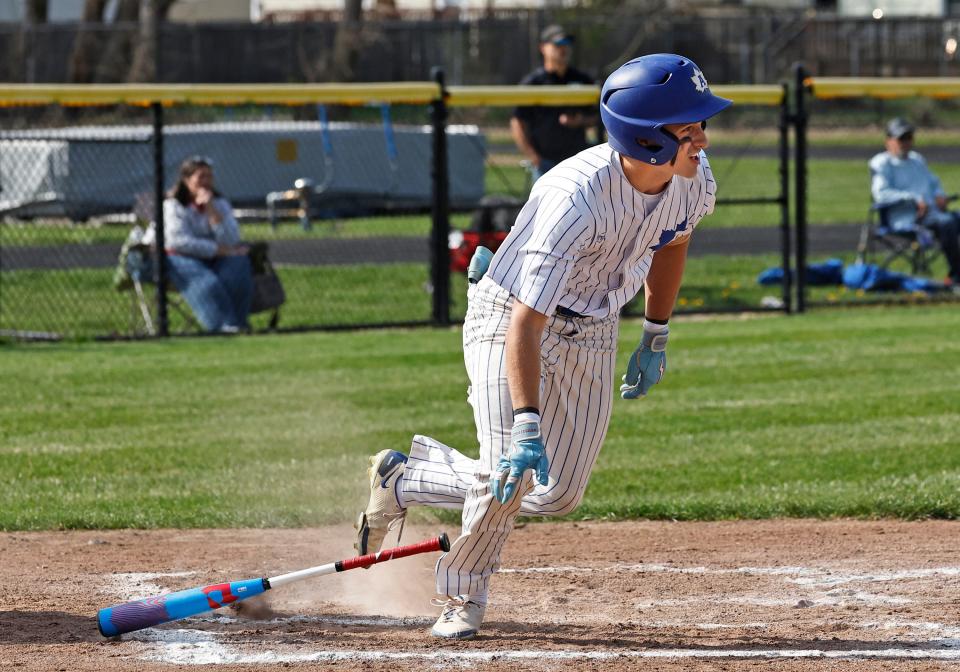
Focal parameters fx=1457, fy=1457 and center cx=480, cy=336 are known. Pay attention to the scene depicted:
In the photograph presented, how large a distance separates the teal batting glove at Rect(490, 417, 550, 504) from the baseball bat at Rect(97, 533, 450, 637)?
19.5 inches

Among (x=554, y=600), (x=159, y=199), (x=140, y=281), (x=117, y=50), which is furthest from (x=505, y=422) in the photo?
(x=117, y=50)

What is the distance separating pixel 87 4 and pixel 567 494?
3092 centimetres

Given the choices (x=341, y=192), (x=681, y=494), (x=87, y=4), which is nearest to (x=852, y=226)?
(x=341, y=192)

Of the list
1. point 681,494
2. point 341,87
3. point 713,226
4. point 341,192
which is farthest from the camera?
point 713,226

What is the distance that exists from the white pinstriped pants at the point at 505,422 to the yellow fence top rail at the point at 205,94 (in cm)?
705

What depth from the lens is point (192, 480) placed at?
24.1 feet

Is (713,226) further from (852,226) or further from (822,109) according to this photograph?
(822,109)

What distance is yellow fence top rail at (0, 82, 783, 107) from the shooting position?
36.0 feet

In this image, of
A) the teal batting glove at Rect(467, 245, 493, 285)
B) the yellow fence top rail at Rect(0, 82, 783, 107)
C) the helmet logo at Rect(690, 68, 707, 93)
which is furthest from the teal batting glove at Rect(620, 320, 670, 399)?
the yellow fence top rail at Rect(0, 82, 783, 107)

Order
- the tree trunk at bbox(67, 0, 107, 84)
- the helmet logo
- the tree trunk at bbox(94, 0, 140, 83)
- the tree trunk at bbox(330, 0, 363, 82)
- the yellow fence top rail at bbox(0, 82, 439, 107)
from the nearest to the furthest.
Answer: the helmet logo, the yellow fence top rail at bbox(0, 82, 439, 107), the tree trunk at bbox(67, 0, 107, 84), the tree trunk at bbox(330, 0, 363, 82), the tree trunk at bbox(94, 0, 140, 83)

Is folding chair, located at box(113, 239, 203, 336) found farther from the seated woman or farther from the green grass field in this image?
the green grass field

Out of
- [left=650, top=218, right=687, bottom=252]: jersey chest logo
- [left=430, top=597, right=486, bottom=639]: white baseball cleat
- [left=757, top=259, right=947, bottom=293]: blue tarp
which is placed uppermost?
[left=650, top=218, right=687, bottom=252]: jersey chest logo

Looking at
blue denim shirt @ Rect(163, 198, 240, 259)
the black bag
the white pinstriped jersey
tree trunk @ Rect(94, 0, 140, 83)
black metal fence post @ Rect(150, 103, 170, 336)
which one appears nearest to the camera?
the white pinstriped jersey

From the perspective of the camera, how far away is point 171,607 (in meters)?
4.70
